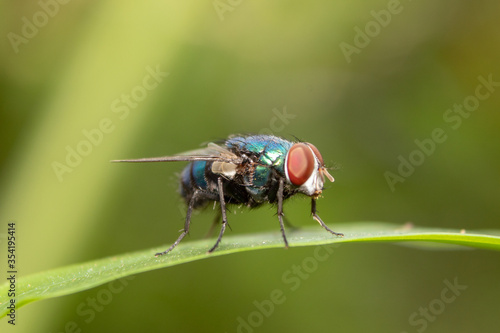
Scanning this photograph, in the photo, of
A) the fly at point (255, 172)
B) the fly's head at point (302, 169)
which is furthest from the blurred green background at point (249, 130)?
the fly's head at point (302, 169)

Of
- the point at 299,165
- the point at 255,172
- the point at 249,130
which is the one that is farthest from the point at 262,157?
the point at 249,130

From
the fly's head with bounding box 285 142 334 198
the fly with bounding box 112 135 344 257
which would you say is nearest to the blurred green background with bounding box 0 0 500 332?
the fly with bounding box 112 135 344 257

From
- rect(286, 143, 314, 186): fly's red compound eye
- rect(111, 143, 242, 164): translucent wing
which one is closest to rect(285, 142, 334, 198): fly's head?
rect(286, 143, 314, 186): fly's red compound eye

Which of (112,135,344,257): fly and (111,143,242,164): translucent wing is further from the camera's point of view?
(111,143,242,164): translucent wing

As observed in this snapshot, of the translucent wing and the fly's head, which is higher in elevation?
the fly's head

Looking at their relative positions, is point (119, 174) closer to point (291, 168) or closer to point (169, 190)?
point (169, 190)

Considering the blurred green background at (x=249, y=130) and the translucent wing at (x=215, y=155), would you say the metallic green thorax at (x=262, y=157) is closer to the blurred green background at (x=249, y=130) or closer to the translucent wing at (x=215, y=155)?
the translucent wing at (x=215, y=155)

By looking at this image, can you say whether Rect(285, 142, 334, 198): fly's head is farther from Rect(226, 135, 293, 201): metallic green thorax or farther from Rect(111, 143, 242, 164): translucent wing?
Rect(111, 143, 242, 164): translucent wing

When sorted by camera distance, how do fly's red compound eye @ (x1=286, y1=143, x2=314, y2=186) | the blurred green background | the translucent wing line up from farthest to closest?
the blurred green background
the translucent wing
fly's red compound eye @ (x1=286, y1=143, x2=314, y2=186)

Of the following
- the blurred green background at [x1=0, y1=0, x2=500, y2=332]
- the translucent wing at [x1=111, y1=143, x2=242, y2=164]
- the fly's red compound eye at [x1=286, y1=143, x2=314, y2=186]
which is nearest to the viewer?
the fly's red compound eye at [x1=286, y1=143, x2=314, y2=186]
